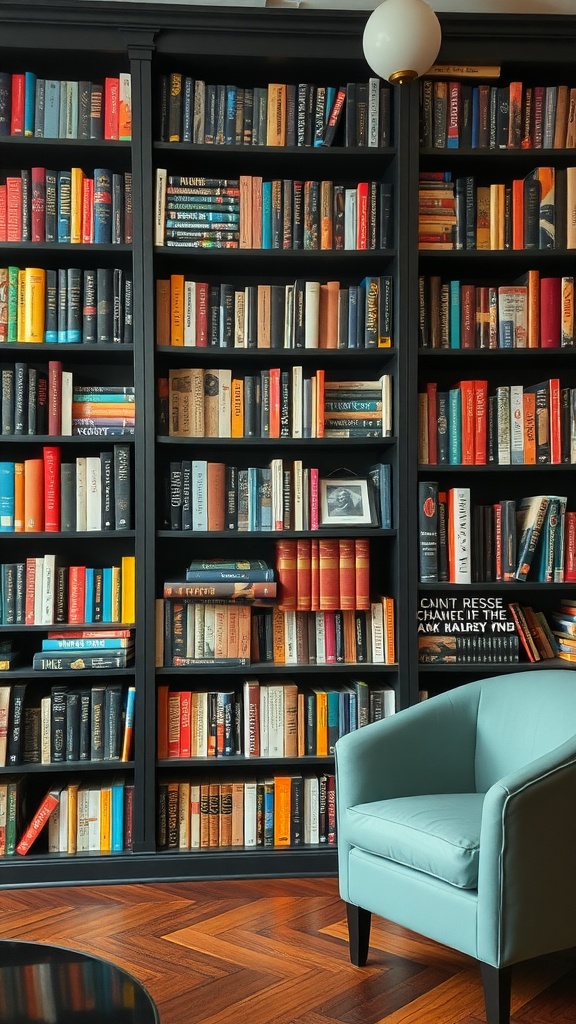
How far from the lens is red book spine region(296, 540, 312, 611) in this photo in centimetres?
303

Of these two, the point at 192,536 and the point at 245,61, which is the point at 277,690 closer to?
the point at 192,536

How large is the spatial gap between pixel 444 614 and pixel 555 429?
2.49 feet

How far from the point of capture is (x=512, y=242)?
10.1ft

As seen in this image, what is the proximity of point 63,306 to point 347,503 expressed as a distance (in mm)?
1198

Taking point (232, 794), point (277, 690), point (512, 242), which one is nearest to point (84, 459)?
point (277, 690)

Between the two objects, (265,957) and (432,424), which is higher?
(432,424)

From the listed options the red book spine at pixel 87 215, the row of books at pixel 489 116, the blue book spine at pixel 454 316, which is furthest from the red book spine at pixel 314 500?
the row of books at pixel 489 116

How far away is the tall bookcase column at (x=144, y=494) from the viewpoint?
2951mm

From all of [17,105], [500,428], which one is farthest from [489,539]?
[17,105]

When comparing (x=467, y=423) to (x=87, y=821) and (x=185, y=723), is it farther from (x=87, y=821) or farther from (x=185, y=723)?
(x=87, y=821)

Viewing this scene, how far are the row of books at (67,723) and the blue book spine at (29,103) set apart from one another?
1737mm

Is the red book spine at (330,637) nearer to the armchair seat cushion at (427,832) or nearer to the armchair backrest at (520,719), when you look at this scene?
the armchair backrest at (520,719)

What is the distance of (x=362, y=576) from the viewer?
9.96 ft

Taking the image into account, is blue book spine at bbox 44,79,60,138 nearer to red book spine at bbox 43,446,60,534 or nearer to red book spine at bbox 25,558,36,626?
red book spine at bbox 43,446,60,534
